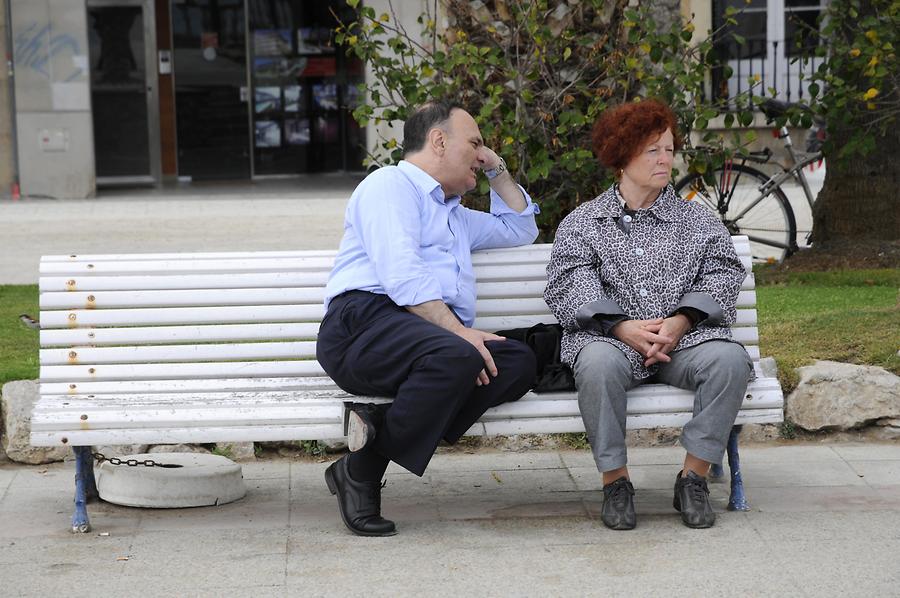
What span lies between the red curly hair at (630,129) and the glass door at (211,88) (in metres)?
12.6

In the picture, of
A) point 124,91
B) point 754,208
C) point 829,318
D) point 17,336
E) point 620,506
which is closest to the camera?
point 620,506

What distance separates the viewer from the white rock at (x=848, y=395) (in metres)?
5.18

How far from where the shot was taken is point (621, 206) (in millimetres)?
4531

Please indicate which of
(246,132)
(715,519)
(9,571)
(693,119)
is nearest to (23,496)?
(9,571)

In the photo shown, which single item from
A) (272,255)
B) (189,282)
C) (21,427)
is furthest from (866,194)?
(21,427)

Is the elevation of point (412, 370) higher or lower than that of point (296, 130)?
lower

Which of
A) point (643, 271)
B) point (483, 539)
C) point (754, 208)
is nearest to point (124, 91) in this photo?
point (754, 208)

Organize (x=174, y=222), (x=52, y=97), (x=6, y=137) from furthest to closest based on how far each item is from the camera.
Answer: (x=6, y=137)
(x=52, y=97)
(x=174, y=222)

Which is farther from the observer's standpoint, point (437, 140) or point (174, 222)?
point (174, 222)

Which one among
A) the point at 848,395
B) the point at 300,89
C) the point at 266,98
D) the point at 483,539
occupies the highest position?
the point at 300,89

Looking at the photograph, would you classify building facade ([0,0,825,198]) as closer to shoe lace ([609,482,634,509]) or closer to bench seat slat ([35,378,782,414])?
bench seat slat ([35,378,782,414])

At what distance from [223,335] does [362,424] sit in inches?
30.1

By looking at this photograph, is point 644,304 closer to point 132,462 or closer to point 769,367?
point 769,367

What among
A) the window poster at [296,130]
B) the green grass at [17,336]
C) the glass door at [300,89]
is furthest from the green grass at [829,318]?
the window poster at [296,130]
